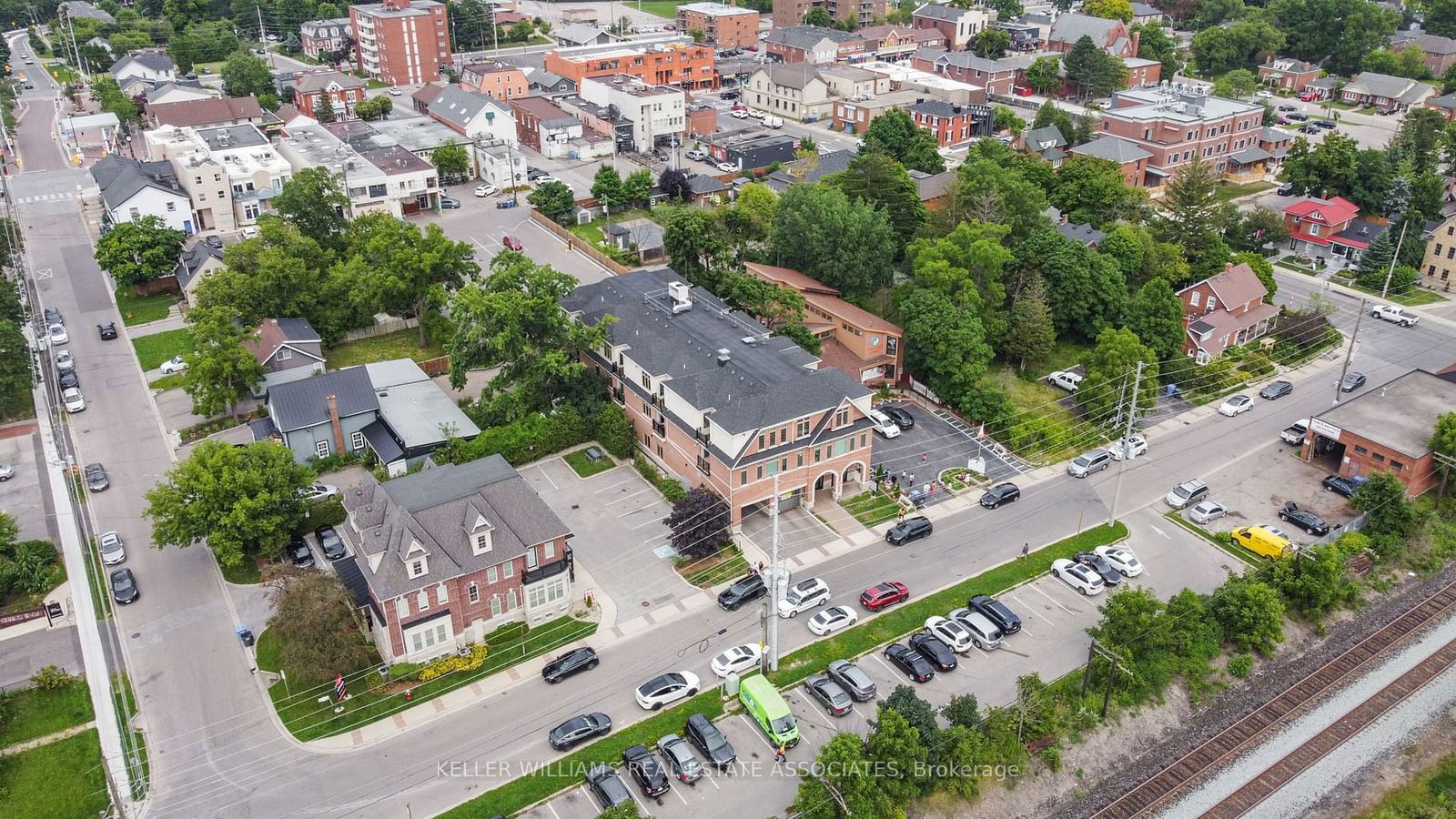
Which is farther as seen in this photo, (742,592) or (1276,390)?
(1276,390)

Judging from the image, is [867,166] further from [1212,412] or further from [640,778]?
[640,778]

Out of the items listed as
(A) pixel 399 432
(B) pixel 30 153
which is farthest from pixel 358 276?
(B) pixel 30 153

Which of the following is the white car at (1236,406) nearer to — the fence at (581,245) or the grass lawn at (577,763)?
the grass lawn at (577,763)

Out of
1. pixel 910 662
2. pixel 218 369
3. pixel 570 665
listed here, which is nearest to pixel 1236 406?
pixel 910 662

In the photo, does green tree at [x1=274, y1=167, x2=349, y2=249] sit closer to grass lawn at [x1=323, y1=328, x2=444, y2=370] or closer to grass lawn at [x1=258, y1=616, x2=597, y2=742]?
grass lawn at [x1=323, y1=328, x2=444, y2=370]

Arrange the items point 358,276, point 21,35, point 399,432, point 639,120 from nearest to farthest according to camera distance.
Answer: point 399,432 < point 358,276 < point 639,120 < point 21,35

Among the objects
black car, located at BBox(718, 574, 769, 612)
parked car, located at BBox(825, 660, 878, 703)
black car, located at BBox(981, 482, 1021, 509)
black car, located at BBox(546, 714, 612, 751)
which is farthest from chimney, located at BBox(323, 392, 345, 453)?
black car, located at BBox(981, 482, 1021, 509)

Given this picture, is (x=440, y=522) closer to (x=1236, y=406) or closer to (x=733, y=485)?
(x=733, y=485)
